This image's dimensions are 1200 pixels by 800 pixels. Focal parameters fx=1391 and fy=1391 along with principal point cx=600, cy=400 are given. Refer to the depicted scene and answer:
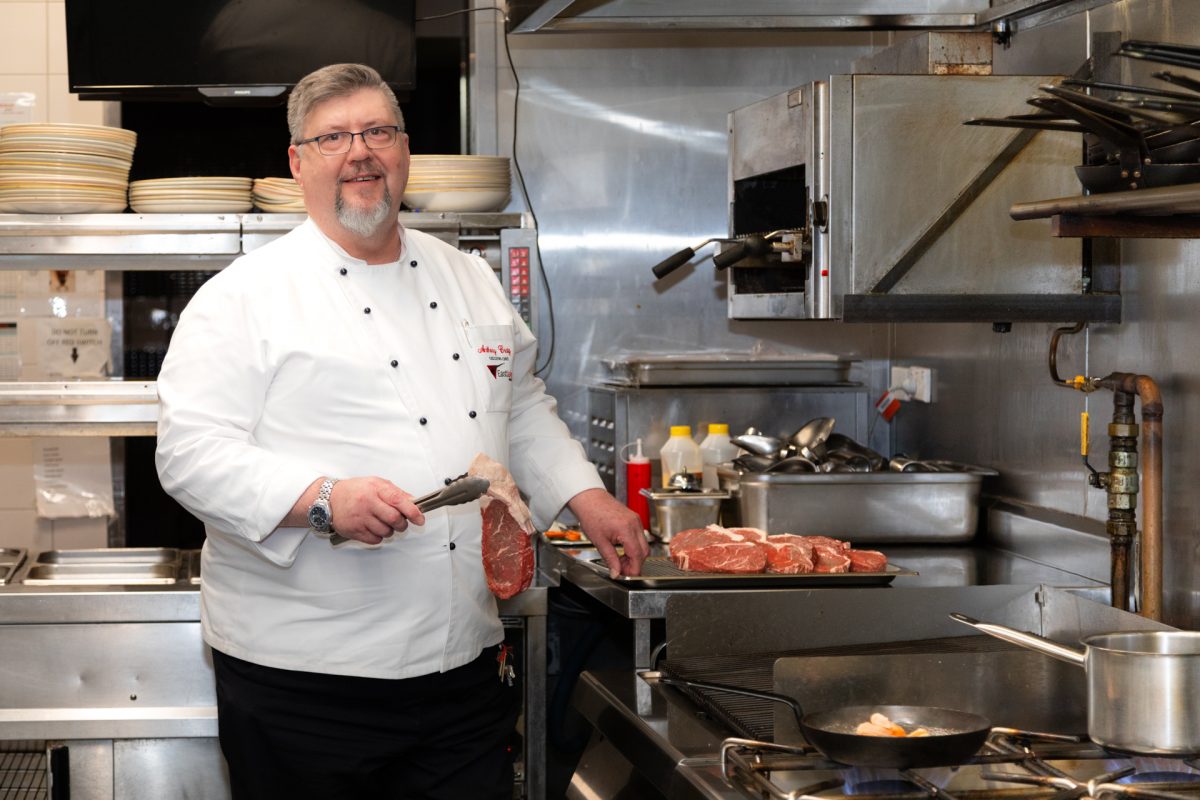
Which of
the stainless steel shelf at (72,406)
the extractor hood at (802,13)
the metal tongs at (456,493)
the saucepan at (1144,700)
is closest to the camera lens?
the saucepan at (1144,700)

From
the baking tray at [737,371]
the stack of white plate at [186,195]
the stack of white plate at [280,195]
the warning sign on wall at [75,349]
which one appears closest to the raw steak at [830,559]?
the baking tray at [737,371]

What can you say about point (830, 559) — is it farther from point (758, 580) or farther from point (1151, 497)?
point (1151, 497)

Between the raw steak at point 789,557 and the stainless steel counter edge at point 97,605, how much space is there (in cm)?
137

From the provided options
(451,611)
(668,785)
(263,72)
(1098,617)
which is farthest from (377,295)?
(263,72)

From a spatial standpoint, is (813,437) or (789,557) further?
(813,437)

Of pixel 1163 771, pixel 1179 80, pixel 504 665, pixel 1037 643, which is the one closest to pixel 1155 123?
pixel 1179 80

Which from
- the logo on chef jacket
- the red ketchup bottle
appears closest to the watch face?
the logo on chef jacket

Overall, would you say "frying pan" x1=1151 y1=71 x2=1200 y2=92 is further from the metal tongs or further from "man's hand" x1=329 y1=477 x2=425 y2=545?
"man's hand" x1=329 y1=477 x2=425 y2=545

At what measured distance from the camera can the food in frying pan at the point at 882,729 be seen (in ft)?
5.97

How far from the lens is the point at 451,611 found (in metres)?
2.56

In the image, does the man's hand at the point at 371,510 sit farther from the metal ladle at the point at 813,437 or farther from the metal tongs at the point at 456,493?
the metal ladle at the point at 813,437

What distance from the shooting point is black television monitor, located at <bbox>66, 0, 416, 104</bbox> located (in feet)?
13.3

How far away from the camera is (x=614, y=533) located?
2.62 m

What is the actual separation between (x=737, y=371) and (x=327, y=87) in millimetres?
1832
